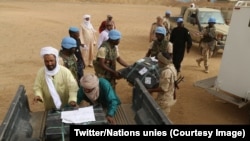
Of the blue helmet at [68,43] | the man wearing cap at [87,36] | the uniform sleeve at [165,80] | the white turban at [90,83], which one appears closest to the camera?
the white turban at [90,83]

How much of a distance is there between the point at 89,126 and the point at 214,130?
1687 millimetres

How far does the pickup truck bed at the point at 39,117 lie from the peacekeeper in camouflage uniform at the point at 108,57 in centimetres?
113

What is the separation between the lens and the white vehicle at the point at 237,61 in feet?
19.8

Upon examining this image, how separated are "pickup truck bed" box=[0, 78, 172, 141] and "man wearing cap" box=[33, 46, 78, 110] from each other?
27 centimetres

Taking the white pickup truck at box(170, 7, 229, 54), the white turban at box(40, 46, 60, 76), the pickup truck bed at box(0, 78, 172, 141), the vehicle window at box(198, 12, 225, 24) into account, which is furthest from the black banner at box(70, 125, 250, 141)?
the vehicle window at box(198, 12, 225, 24)

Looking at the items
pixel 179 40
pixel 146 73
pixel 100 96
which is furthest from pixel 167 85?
pixel 179 40

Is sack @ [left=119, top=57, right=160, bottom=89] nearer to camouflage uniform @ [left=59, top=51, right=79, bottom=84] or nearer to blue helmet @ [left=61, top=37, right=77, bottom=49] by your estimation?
camouflage uniform @ [left=59, top=51, right=79, bottom=84]

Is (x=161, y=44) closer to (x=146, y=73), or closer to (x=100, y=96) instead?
(x=146, y=73)

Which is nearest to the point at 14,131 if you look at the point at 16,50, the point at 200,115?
the point at 200,115

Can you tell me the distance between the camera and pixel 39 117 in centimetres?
427

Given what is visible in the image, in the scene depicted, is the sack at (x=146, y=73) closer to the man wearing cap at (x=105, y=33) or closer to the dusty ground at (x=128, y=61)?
the dusty ground at (x=128, y=61)

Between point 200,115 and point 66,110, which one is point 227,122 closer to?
point 200,115

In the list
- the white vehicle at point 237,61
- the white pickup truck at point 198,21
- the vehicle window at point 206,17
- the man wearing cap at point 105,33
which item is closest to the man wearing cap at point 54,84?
the white vehicle at point 237,61

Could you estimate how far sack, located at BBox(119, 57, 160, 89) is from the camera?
17.3 feet
